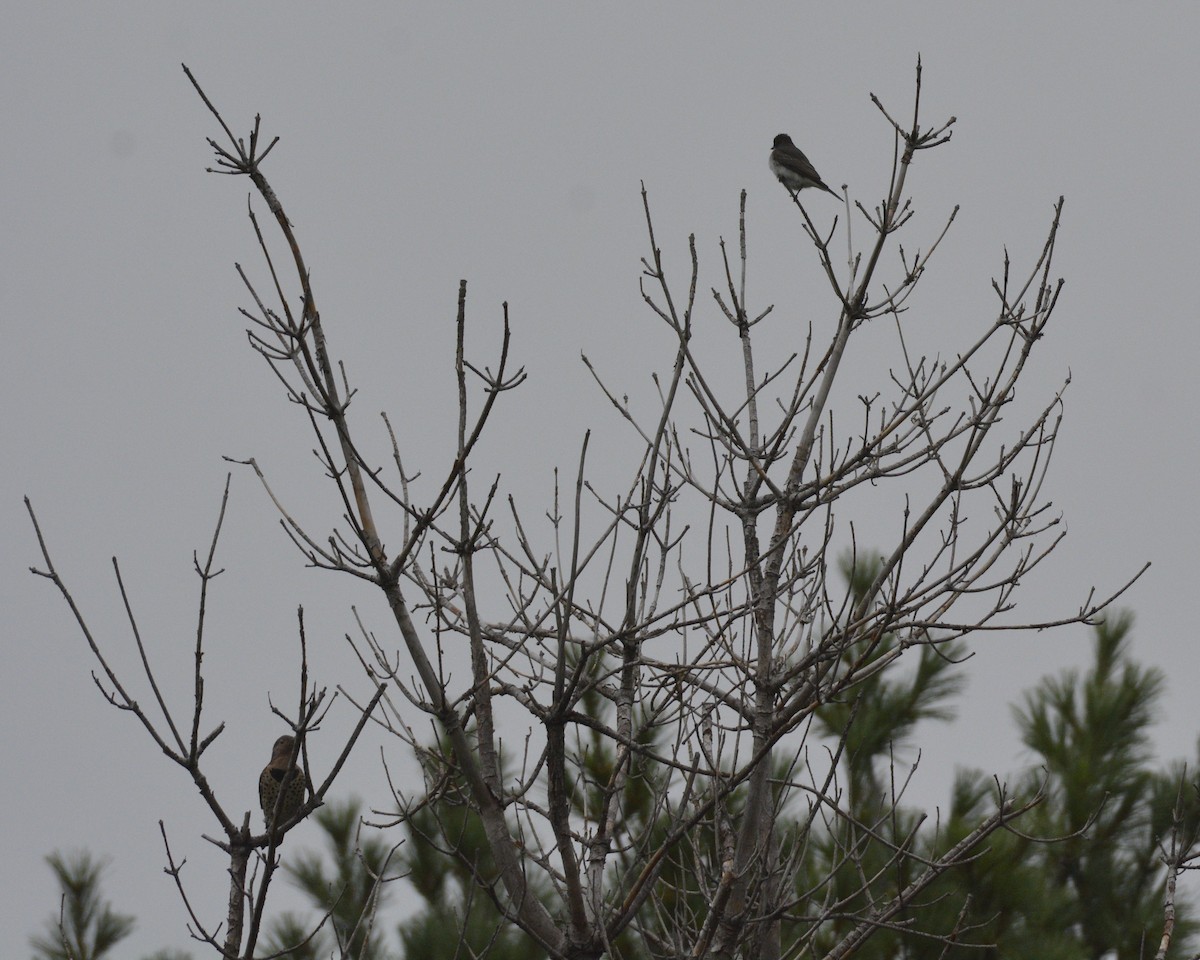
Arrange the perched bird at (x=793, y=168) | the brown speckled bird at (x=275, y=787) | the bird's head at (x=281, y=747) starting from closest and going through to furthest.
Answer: the brown speckled bird at (x=275, y=787) < the bird's head at (x=281, y=747) < the perched bird at (x=793, y=168)

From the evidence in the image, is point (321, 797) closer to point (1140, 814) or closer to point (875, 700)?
point (875, 700)

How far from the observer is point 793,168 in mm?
8578

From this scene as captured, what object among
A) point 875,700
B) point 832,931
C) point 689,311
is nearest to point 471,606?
point 689,311

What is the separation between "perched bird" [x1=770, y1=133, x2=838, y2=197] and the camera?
8.46 m

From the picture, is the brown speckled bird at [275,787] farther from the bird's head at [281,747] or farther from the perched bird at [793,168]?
the perched bird at [793,168]

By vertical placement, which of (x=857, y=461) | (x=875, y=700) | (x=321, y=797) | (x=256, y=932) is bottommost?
(x=256, y=932)

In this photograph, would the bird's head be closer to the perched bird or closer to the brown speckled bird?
the brown speckled bird

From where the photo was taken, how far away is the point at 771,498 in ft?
13.8

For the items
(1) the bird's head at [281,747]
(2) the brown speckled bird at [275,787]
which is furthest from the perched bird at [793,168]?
(2) the brown speckled bird at [275,787]

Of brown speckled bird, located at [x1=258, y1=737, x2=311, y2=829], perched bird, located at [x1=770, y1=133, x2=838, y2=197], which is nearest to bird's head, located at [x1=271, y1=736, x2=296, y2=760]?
brown speckled bird, located at [x1=258, y1=737, x2=311, y2=829]

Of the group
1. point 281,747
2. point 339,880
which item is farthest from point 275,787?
point 339,880

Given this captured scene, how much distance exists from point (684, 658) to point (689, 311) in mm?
1461

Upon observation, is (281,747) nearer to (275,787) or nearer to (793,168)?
(275,787)

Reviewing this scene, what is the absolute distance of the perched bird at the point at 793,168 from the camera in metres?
8.46
